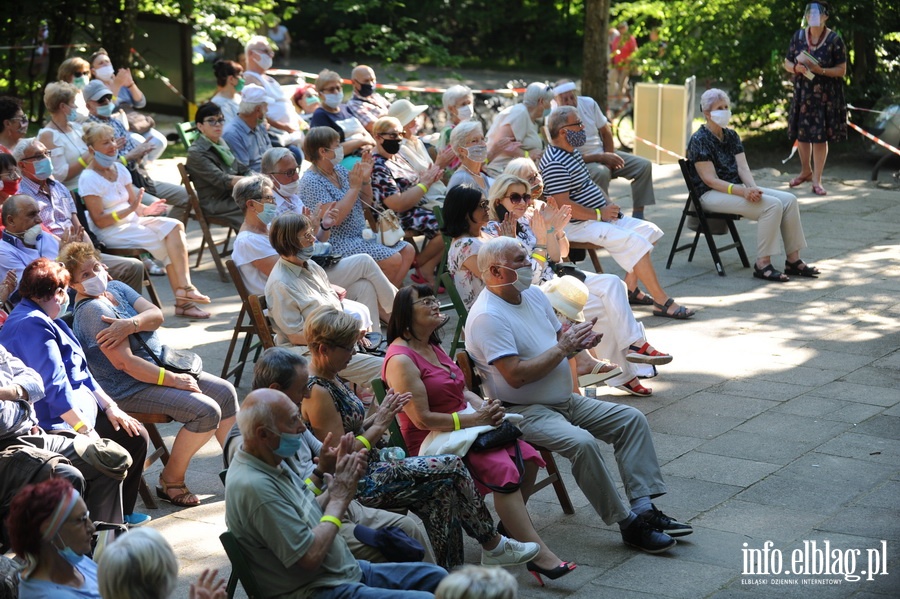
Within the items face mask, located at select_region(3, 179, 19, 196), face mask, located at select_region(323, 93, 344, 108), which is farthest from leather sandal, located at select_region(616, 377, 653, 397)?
face mask, located at select_region(323, 93, 344, 108)

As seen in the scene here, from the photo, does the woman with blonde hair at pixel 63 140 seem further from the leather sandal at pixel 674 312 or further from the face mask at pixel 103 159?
the leather sandal at pixel 674 312

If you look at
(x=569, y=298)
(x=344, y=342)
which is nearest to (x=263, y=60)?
(x=569, y=298)

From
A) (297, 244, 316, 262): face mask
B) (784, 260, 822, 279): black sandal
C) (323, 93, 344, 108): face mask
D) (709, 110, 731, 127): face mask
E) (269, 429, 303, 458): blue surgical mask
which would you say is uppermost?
(323, 93, 344, 108): face mask

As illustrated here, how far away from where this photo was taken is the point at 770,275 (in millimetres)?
9648

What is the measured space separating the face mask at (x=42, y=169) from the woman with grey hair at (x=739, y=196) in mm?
5164

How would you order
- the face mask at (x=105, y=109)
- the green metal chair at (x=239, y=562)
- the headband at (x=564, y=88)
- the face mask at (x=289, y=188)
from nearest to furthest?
1. the green metal chair at (x=239, y=562)
2. the face mask at (x=289, y=188)
3. the face mask at (x=105, y=109)
4. the headband at (x=564, y=88)

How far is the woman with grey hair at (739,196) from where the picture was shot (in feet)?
31.6

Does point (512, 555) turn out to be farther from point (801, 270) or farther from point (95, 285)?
point (801, 270)

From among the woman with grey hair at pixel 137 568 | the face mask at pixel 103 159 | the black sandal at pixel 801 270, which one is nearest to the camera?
the woman with grey hair at pixel 137 568

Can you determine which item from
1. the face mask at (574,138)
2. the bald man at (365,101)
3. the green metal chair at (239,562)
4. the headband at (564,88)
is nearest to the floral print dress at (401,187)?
the face mask at (574,138)

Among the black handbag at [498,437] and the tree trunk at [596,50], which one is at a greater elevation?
the tree trunk at [596,50]

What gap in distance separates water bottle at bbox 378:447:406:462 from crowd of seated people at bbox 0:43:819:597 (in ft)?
0.08

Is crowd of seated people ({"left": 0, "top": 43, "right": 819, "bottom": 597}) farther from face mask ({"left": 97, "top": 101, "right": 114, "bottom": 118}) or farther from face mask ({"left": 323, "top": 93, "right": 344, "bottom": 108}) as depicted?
face mask ({"left": 323, "top": 93, "right": 344, "bottom": 108})

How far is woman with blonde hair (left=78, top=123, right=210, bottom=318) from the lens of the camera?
27.4ft
